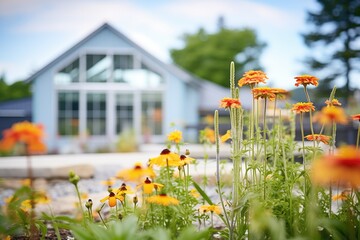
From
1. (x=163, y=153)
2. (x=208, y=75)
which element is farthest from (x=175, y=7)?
(x=163, y=153)

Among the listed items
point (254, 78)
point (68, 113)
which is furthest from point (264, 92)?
point (68, 113)

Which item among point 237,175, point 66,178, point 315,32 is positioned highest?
point 315,32

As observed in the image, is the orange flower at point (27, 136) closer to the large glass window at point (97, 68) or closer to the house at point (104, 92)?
the house at point (104, 92)

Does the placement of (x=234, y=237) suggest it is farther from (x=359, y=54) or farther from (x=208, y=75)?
(x=208, y=75)

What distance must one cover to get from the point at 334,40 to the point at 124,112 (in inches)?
421

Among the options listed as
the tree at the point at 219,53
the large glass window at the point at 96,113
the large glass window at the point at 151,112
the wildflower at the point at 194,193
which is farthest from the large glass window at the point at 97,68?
the tree at the point at 219,53

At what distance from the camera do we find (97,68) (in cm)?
1158

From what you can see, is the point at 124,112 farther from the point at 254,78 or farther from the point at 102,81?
the point at 254,78

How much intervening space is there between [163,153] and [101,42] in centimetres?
1067

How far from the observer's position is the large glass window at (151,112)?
38.1 feet

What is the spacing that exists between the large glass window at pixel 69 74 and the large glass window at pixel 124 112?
1334mm

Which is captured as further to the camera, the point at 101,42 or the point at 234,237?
the point at 101,42

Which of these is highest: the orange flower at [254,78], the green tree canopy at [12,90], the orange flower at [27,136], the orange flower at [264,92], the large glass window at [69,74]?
the green tree canopy at [12,90]

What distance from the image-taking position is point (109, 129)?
37.7ft
